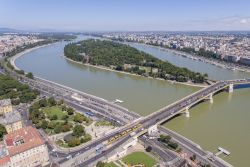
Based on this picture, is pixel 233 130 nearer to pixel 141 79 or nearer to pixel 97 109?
pixel 97 109

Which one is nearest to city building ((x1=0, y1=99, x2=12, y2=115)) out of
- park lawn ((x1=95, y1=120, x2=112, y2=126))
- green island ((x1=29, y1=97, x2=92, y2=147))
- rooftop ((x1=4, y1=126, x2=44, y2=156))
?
green island ((x1=29, y1=97, x2=92, y2=147))

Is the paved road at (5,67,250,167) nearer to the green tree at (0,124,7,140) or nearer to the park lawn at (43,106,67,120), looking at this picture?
the park lawn at (43,106,67,120)

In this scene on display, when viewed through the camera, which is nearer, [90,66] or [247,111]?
[247,111]

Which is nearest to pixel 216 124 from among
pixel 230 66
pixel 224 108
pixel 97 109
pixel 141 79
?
pixel 224 108

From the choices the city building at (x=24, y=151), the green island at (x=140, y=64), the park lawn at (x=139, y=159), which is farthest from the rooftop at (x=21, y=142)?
the green island at (x=140, y=64)

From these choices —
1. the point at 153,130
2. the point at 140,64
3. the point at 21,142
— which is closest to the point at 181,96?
the point at 153,130

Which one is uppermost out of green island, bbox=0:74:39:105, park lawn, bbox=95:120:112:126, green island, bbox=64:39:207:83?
green island, bbox=64:39:207:83

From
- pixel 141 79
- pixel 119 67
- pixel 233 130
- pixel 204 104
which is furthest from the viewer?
pixel 119 67
